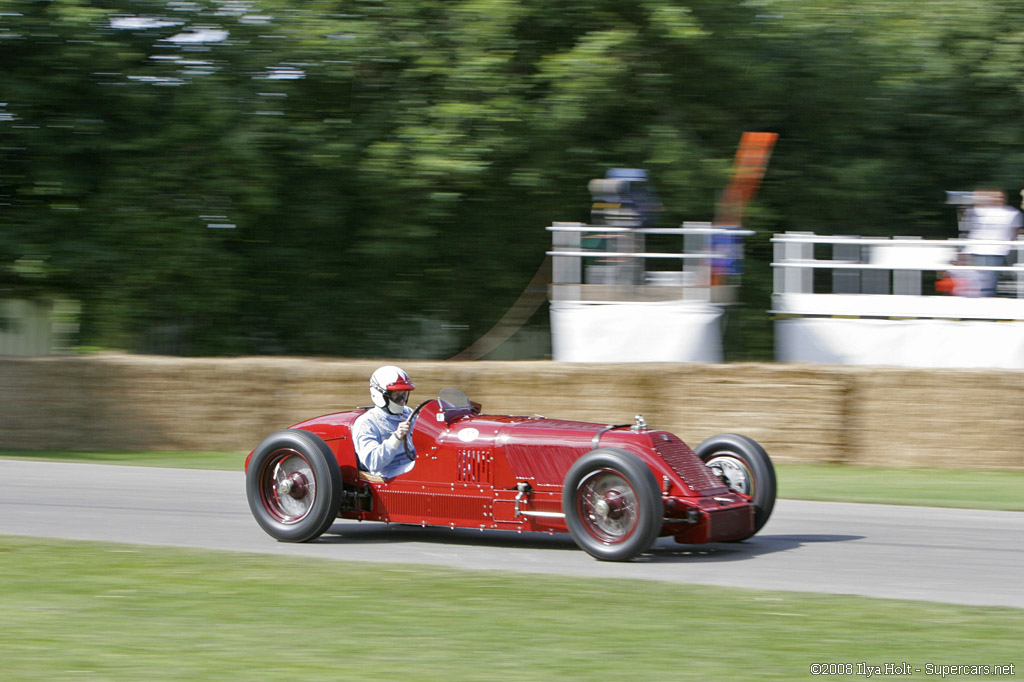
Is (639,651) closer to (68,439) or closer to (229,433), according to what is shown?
(229,433)

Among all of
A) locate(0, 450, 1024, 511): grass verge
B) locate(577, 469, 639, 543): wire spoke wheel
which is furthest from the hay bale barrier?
locate(577, 469, 639, 543): wire spoke wheel

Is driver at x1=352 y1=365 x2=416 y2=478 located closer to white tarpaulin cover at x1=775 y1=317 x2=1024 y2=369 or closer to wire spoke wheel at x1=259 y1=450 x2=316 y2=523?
wire spoke wheel at x1=259 y1=450 x2=316 y2=523

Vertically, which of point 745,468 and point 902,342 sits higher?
point 902,342

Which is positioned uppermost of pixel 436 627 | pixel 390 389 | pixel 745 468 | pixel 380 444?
pixel 390 389

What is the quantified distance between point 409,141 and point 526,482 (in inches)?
336

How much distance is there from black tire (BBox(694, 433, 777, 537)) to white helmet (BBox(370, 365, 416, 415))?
6.34ft

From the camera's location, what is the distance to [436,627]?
5.51 meters

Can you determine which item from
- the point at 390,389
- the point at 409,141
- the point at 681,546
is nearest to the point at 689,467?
the point at 681,546

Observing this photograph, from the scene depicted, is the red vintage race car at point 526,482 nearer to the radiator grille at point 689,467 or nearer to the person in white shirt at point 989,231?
the radiator grille at point 689,467

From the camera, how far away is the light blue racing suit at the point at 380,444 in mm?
7812

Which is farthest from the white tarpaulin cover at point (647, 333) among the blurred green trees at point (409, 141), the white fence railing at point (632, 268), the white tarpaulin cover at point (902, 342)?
the blurred green trees at point (409, 141)

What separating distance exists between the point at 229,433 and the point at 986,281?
26.2ft

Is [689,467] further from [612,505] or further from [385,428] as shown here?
[385,428]

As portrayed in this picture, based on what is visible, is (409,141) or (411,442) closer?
(411,442)
